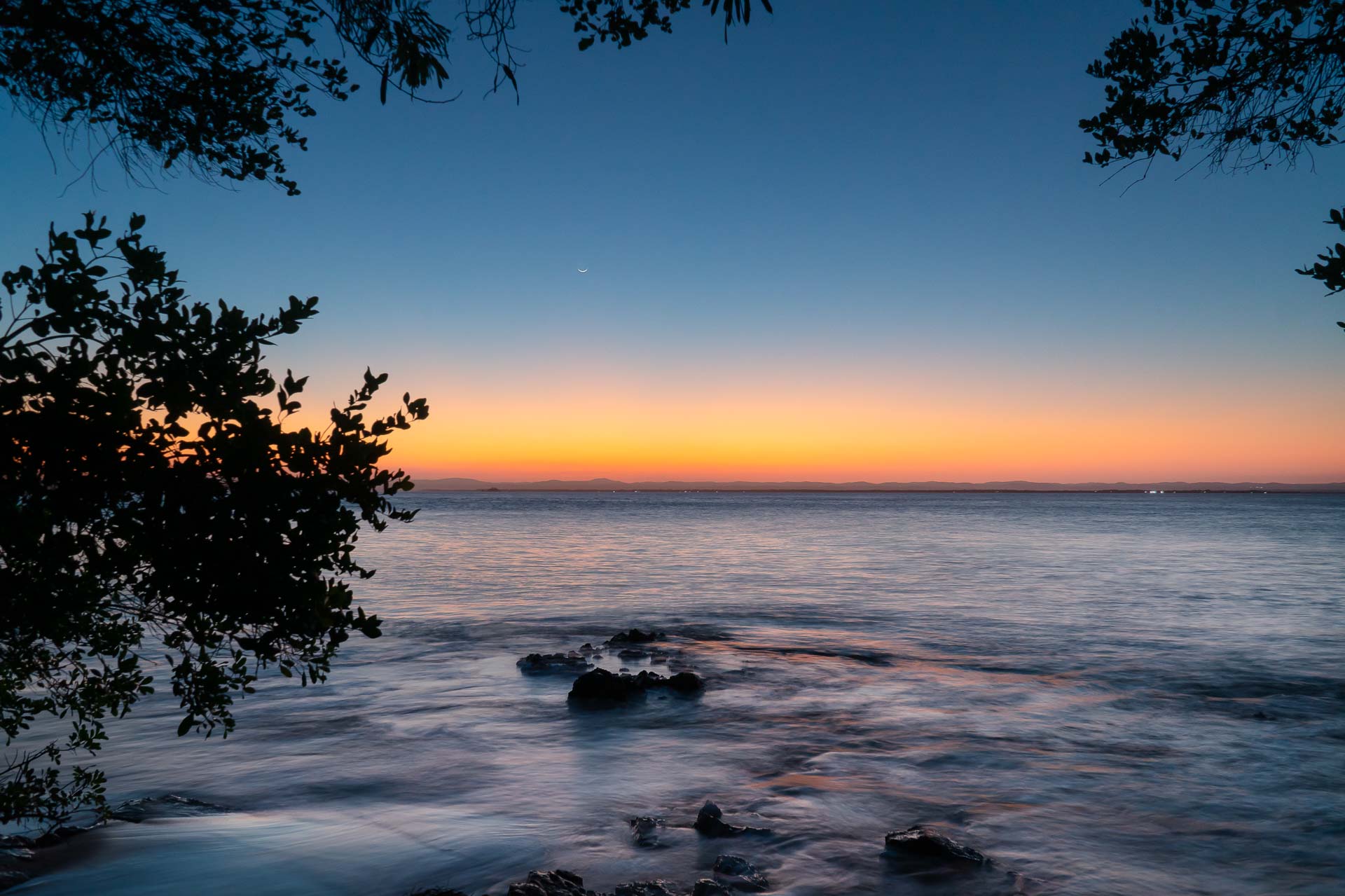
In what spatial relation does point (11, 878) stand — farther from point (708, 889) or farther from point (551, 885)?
point (708, 889)

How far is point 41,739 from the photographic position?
10.8 meters

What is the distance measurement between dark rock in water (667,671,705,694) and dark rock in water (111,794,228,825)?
760 centimetres

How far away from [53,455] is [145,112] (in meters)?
3.80

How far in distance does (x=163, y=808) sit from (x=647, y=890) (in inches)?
221

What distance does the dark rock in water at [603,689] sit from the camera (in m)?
13.6

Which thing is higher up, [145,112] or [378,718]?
[145,112]

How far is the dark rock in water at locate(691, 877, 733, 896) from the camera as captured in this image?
6.44 m

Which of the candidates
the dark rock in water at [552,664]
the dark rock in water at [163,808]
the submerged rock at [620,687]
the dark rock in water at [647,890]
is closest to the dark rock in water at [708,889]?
the dark rock in water at [647,890]

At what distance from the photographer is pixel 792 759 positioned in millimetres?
10961

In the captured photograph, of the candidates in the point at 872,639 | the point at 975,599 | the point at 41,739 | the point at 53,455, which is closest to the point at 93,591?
the point at 53,455

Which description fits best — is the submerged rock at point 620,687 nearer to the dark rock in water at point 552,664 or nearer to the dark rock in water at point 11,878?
the dark rock in water at point 552,664

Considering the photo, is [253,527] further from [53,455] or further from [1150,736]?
[1150,736]

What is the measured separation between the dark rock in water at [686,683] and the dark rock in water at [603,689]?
69cm

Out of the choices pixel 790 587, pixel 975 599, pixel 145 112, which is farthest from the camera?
pixel 790 587
